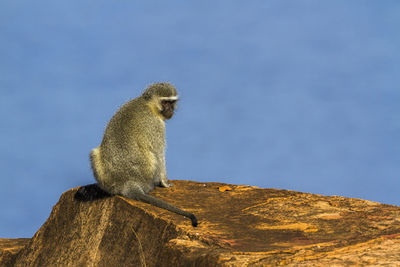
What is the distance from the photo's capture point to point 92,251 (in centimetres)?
798

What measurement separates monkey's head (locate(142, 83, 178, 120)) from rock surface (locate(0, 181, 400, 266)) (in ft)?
4.70

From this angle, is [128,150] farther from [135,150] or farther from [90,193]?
[90,193]

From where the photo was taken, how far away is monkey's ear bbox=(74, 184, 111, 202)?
855 centimetres

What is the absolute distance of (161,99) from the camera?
9.20 m

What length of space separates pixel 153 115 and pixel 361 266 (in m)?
4.94

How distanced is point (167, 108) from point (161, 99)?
0.67ft

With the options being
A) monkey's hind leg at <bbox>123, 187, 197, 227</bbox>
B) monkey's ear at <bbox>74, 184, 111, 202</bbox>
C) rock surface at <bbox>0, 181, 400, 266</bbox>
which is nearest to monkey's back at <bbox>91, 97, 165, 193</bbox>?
monkey's ear at <bbox>74, 184, 111, 202</bbox>

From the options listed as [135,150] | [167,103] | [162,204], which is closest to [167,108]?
[167,103]

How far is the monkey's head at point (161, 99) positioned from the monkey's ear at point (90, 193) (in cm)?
176

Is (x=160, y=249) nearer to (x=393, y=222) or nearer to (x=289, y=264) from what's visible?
(x=289, y=264)

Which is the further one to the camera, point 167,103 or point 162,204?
point 167,103

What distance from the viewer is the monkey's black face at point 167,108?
9227 mm

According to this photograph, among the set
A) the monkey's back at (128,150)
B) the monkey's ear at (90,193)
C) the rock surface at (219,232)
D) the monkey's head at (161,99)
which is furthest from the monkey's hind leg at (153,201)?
the monkey's head at (161,99)

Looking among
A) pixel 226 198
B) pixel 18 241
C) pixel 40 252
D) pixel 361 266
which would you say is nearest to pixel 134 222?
pixel 226 198
